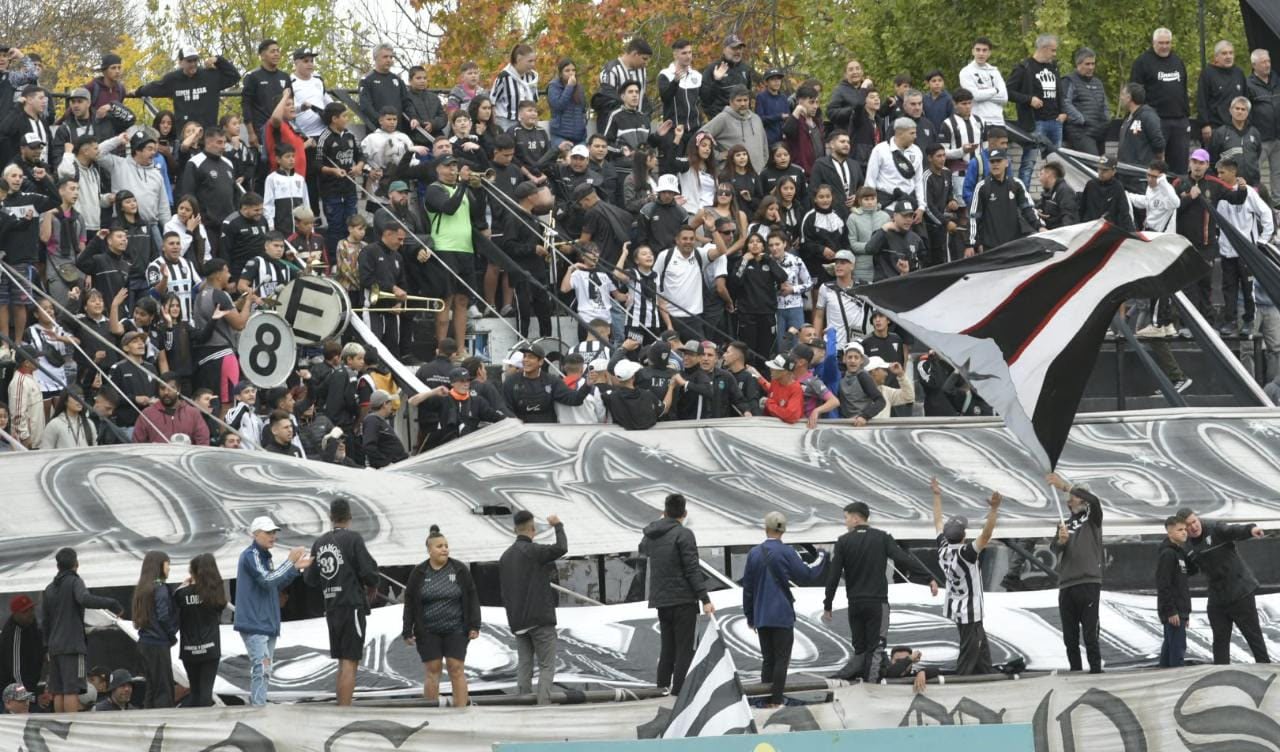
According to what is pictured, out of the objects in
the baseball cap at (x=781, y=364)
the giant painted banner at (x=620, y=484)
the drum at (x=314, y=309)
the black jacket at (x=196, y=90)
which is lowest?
the giant painted banner at (x=620, y=484)

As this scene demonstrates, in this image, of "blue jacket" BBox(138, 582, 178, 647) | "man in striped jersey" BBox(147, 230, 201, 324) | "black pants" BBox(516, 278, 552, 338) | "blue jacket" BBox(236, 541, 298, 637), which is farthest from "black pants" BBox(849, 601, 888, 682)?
"man in striped jersey" BBox(147, 230, 201, 324)

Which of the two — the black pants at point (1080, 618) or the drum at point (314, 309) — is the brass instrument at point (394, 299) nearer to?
the drum at point (314, 309)

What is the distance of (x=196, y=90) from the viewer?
82.1 feet

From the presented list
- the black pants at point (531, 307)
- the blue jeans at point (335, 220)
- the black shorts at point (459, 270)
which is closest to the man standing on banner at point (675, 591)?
the black shorts at point (459, 270)

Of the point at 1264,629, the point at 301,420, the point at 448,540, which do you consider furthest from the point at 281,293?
the point at 1264,629

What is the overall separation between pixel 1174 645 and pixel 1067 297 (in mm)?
2847

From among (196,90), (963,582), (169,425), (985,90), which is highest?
(985,90)

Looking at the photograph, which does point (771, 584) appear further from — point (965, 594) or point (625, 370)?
point (625, 370)

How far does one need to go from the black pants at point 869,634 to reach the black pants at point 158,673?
16.5 feet

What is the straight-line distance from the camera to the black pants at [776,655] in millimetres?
16938

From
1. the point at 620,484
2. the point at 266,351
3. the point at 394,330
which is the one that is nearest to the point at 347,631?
the point at 620,484

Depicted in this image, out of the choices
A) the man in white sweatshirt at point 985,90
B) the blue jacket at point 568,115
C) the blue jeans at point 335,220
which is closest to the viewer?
the blue jeans at point 335,220

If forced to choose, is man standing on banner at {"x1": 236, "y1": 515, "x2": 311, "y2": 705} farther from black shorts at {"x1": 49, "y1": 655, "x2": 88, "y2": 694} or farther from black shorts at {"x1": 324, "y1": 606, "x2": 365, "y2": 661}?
black shorts at {"x1": 49, "y1": 655, "x2": 88, "y2": 694}

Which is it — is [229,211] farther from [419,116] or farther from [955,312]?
[955,312]
